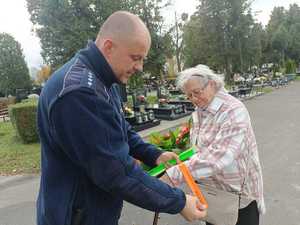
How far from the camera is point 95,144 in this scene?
109cm

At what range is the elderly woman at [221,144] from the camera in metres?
1.81

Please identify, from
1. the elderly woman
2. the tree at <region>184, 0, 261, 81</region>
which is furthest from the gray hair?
the tree at <region>184, 0, 261, 81</region>

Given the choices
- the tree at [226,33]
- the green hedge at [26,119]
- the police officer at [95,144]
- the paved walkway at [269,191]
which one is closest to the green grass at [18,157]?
the green hedge at [26,119]

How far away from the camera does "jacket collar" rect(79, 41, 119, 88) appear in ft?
4.01

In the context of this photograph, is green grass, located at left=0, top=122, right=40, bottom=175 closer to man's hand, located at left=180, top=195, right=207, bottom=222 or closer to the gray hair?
the gray hair

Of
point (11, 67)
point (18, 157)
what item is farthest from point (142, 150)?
point (11, 67)

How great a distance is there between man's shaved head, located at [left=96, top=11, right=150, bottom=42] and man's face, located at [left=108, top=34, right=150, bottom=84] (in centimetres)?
2

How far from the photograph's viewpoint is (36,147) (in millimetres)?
8305

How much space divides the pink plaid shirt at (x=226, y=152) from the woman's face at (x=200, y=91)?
40 millimetres

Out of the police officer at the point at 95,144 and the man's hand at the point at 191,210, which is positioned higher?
the police officer at the point at 95,144

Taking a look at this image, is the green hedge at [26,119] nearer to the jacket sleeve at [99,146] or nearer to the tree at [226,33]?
the jacket sleeve at [99,146]

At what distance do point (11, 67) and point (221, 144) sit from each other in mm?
39431

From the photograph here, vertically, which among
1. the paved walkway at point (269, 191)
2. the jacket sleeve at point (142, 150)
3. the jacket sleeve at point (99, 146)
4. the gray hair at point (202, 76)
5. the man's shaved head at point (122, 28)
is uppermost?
the man's shaved head at point (122, 28)

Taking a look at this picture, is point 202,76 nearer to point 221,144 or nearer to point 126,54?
point 221,144
